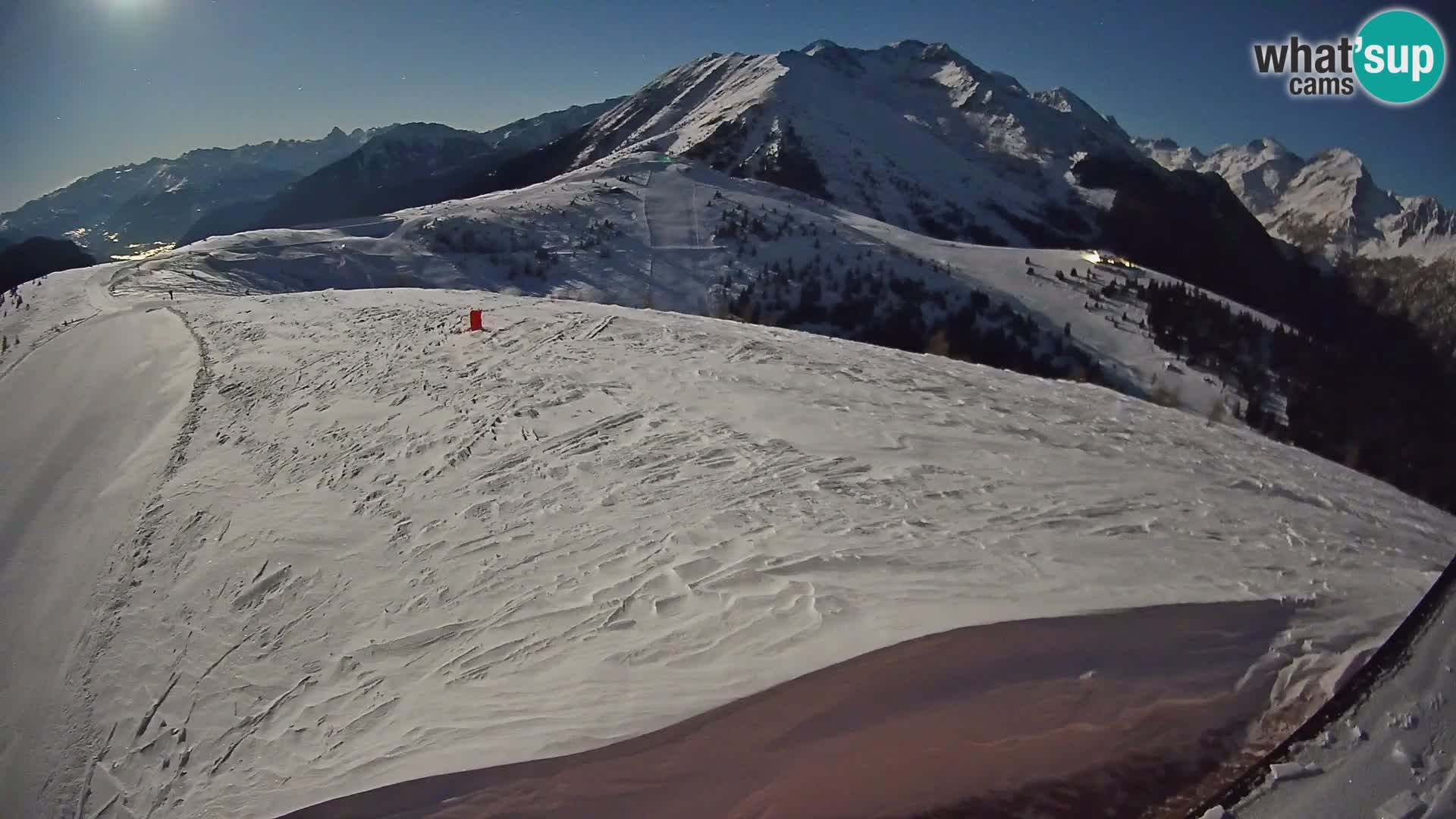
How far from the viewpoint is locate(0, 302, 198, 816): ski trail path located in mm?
5367

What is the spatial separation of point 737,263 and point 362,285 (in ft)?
60.7

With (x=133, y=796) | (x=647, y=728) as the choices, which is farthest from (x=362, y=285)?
(x=647, y=728)

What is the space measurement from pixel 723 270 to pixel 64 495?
32176 millimetres

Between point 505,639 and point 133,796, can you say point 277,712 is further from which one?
point 505,639

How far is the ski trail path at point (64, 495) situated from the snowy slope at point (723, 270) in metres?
9.74

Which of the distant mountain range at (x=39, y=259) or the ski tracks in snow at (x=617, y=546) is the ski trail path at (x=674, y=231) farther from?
the distant mountain range at (x=39, y=259)

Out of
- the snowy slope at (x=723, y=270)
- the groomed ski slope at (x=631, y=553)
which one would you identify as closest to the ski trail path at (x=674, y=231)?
the snowy slope at (x=723, y=270)

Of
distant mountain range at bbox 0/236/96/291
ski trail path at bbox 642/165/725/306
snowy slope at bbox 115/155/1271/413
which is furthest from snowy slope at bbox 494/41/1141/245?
distant mountain range at bbox 0/236/96/291

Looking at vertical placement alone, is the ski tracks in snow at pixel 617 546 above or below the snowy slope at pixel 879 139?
below

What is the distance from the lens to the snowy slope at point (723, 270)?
29578mm

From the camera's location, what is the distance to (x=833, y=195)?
87.2m

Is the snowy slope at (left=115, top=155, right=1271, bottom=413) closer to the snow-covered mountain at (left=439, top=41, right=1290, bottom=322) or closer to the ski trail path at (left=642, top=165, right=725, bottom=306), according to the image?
the ski trail path at (left=642, top=165, right=725, bottom=306)

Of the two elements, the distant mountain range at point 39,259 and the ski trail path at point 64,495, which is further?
the distant mountain range at point 39,259

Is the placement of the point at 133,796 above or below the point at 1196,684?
below
